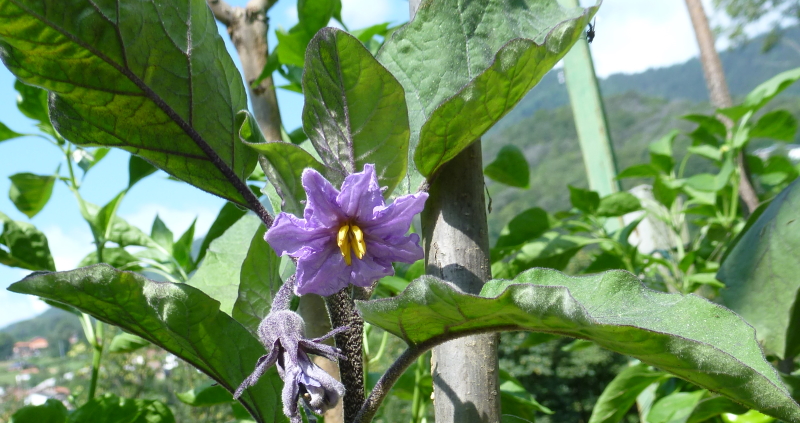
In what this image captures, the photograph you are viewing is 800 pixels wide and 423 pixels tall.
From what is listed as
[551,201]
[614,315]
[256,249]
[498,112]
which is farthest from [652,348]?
[551,201]

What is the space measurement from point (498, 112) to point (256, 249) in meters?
0.27

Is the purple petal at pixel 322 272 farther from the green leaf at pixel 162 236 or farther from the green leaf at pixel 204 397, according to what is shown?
the green leaf at pixel 162 236

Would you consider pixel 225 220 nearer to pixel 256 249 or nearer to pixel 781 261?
pixel 256 249

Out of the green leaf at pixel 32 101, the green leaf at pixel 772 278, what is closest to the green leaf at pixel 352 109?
the green leaf at pixel 772 278

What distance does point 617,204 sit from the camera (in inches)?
57.4

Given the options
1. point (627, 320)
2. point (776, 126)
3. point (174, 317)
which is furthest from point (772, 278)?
point (776, 126)

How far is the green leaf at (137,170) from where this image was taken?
1.15 meters

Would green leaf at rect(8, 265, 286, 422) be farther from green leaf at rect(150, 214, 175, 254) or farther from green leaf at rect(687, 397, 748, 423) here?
green leaf at rect(150, 214, 175, 254)

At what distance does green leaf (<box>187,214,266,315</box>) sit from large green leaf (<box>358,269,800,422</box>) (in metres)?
0.35

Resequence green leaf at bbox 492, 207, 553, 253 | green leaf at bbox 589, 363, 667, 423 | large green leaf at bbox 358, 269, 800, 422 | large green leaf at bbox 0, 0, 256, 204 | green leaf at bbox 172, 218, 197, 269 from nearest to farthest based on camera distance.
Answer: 1. large green leaf at bbox 358, 269, 800, 422
2. large green leaf at bbox 0, 0, 256, 204
3. green leaf at bbox 589, 363, 667, 423
4. green leaf at bbox 492, 207, 553, 253
5. green leaf at bbox 172, 218, 197, 269

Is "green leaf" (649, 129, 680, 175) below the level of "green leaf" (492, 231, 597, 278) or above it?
above

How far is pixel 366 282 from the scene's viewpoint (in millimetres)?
525

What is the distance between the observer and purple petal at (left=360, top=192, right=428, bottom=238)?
0.49m

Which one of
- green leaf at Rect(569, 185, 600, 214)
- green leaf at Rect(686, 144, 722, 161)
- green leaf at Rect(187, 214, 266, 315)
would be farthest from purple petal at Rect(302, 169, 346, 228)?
green leaf at Rect(686, 144, 722, 161)
